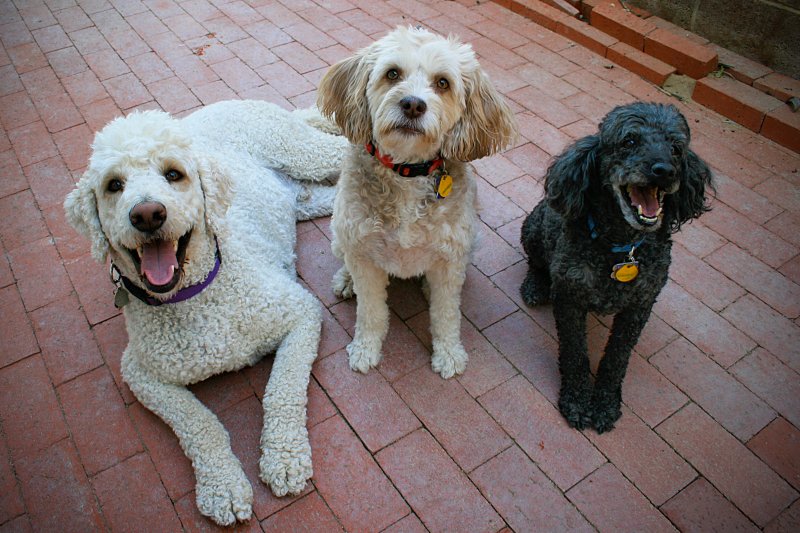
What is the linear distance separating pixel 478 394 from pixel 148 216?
167cm

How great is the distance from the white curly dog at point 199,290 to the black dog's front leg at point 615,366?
1.33m

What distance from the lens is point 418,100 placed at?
213 centimetres

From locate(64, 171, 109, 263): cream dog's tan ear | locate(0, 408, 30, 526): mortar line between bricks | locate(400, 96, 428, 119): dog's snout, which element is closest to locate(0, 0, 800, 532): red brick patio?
locate(0, 408, 30, 526): mortar line between bricks

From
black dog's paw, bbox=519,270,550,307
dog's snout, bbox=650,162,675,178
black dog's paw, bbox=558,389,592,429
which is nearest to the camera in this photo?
dog's snout, bbox=650,162,675,178

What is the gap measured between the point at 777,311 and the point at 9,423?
3.90m

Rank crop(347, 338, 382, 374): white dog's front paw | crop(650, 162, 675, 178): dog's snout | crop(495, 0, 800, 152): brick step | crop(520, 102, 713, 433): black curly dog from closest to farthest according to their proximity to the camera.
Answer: crop(650, 162, 675, 178): dog's snout
crop(520, 102, 713, 433): black curly dog
crop(347, 338, 382, 374): white dog's front paw
crop(495, 0, 800, 152): brick step

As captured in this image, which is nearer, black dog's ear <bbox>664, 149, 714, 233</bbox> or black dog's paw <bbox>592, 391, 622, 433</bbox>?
black dog's ear <bbox>664, 149, 714, 233</bbox>

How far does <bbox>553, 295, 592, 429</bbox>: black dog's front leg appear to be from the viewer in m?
2.56

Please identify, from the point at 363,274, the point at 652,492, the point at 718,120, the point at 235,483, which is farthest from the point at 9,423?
the point at 718,120

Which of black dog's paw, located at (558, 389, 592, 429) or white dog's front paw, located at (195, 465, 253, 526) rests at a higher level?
black dog's paw, located at (558, 389, 592, 429)

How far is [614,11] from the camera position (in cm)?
496

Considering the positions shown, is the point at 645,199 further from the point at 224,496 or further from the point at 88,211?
the point at 88,211

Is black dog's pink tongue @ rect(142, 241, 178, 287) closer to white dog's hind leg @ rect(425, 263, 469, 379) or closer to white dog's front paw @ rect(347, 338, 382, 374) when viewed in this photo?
white dog's front paw @ rect(347, 338, 382, 374)

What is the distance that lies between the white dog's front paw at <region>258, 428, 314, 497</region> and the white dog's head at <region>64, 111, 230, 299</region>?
0.80 m
